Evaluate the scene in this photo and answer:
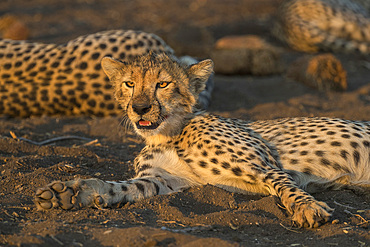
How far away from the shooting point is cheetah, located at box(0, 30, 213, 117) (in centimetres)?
646

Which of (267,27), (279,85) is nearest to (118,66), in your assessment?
(279,85)

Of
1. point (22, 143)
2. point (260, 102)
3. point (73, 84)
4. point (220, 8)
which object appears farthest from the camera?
point (220, 8)

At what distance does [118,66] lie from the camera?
4.67 meters

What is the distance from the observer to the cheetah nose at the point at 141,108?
4.03 metres

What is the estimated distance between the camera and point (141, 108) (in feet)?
13.2

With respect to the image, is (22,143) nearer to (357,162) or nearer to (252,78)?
(357,162)

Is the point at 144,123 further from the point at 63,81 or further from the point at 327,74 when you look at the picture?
the point at 327,74

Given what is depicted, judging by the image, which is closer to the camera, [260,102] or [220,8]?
[260,102]

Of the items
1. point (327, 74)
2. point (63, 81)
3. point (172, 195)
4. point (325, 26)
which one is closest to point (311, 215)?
point (172, 195)

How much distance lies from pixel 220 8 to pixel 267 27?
7.04 feet

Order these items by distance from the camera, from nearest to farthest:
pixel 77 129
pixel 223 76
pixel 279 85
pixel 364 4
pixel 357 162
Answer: pixel 357 162 → pixel 77 129 → pixel 279 85 → pixel 223 76 → pixel 364 4

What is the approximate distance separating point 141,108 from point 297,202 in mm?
1266

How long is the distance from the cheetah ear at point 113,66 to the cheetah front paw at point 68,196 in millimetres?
1248

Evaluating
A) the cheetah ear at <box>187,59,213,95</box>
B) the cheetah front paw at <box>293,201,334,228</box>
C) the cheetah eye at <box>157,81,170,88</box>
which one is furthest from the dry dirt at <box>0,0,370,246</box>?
the cheetah ear at <box>187,59,213,95</box>
